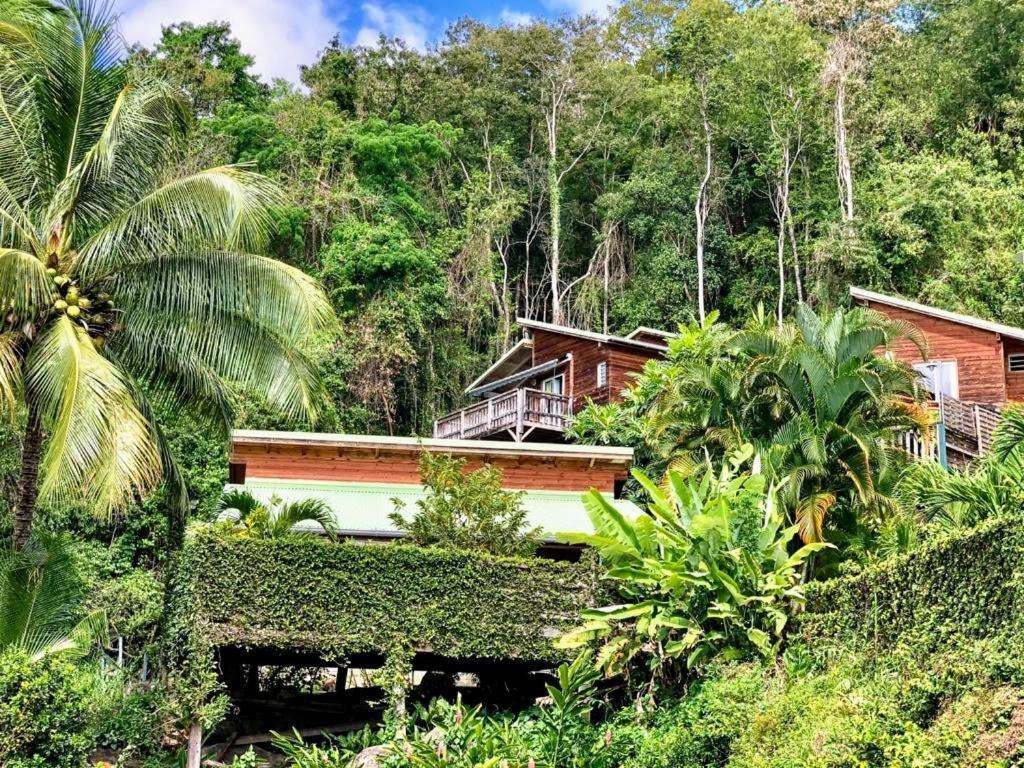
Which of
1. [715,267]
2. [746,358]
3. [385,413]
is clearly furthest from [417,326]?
[746,358]

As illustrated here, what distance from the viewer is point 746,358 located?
2167cm

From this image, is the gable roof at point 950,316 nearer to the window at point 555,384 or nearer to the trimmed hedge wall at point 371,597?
the window at point 555,384

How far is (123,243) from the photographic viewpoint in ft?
60.5

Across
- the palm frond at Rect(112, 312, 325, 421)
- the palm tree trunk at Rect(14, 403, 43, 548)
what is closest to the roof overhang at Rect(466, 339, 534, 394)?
the palm frond at Rect(112, 312, 325, 421)

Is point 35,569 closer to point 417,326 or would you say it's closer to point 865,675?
point 865,675

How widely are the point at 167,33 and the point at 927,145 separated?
27146mm

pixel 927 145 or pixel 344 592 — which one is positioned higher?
pixel 927 145

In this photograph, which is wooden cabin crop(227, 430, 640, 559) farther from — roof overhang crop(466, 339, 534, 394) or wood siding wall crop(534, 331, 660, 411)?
roof overhang crop(466, 339, 534, 394)

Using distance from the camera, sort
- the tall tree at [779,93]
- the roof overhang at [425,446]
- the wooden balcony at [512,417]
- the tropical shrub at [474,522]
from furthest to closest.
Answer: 1. the tall tree at [779,93]
2. the wooden balcony at [512,417]
3. the roof overhang at [425,446]
4. the tropical shrub at [474,522]

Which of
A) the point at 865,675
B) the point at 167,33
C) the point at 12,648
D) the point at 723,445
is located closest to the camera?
the point at 865,675

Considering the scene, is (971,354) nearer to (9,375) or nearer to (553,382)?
(553,382)

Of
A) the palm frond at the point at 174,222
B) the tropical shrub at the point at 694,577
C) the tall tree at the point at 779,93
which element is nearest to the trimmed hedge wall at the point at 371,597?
the tropical shrub at the point at 694,577

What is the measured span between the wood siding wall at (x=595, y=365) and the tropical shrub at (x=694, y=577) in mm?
18812

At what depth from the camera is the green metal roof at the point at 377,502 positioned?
76.1ft
